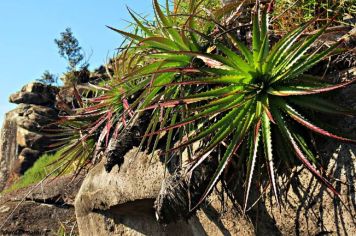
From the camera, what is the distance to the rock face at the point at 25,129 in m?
23.5

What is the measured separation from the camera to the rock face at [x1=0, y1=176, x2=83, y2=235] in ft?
26.0

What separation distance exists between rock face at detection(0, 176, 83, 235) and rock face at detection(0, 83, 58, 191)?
13.8 metres

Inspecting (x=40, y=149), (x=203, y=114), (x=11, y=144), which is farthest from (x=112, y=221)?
(x=11, y=144)

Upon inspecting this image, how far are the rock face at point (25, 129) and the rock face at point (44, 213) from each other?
45.4 ft

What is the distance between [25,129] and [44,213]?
1624cm

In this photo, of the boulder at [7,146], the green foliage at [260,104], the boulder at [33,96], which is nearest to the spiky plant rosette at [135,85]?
the green foliage at [260,104]

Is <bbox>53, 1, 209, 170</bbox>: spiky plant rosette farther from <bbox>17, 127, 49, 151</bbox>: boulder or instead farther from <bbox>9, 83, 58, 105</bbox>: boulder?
<bbox>9, 83, 58, 105</bbox>: boulder

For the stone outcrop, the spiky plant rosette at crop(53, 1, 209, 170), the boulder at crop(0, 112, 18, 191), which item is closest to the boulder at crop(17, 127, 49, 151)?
the boulder at crop(0, 112, 18, 191)

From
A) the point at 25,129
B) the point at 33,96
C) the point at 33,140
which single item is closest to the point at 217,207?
the point at 33,140

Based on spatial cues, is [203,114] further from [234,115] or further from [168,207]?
[168,207]

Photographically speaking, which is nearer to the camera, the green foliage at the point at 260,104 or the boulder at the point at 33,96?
the green foliage at the point at 260,104

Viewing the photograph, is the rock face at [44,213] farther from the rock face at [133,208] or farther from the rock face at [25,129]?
the rock face at [25,129]

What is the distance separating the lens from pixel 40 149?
23516mm

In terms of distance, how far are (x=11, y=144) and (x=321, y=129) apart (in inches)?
934
